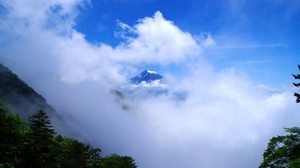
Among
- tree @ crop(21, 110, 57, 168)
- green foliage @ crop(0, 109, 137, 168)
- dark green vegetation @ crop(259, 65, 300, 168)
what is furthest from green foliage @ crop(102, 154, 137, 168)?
dark green vegetation @ crop(259, 65, 300, 168)

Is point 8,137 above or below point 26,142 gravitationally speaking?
below

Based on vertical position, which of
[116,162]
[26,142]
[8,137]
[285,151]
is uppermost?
[116,162]

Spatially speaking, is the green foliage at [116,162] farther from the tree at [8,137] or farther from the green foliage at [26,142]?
the tree at [8,137]

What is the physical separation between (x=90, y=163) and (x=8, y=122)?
125ft

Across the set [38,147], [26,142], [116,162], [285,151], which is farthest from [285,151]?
[116,162]

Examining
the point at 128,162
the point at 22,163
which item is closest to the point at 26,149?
the point at 22,163

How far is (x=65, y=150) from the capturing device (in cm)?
7069

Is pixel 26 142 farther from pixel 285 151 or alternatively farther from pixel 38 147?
pixel 285 151

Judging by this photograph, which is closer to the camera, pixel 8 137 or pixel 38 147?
pixel 8 137

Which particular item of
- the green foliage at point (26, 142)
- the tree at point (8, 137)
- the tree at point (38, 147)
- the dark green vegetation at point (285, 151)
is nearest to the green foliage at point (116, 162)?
the green foliage at point (26, 142)

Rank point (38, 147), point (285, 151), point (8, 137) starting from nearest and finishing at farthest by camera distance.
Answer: point (8, 137), point (285, 151), point (38, 147)

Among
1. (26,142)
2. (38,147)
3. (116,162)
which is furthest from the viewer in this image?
(116,162)

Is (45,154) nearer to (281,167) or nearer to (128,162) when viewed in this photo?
(281,167)

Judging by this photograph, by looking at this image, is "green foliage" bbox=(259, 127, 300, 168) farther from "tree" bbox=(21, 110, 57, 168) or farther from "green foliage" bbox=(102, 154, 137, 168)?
"green foliage" bbox=(102, 154, 137, 168)
